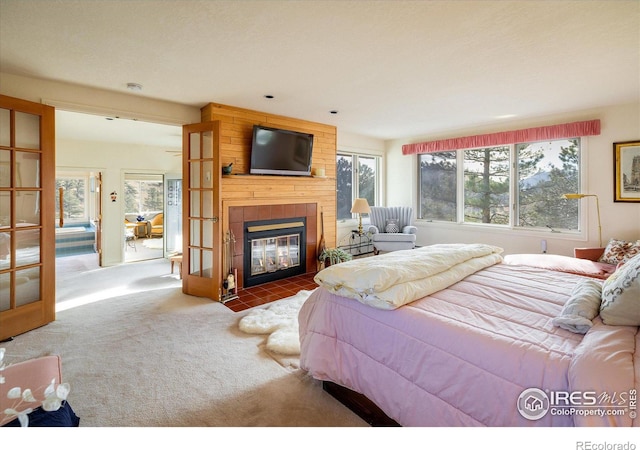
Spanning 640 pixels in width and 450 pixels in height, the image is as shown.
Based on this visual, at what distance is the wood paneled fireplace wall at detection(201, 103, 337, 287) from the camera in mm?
3984

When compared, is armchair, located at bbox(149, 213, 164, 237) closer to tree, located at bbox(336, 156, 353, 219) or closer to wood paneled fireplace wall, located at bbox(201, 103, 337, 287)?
tree, located at bbox(336, 156, 353, 219)

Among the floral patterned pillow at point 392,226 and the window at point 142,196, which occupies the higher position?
the window at point 142,196

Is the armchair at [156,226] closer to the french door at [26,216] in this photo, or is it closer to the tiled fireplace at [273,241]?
the tiled fireplace at [273,241]

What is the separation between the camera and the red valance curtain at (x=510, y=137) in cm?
417

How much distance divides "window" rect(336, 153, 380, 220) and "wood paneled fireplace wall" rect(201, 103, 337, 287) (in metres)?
0.71

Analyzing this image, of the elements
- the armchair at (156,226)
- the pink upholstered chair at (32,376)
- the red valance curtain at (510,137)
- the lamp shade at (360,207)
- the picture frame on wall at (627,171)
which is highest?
the red valance curtain at (510,137)

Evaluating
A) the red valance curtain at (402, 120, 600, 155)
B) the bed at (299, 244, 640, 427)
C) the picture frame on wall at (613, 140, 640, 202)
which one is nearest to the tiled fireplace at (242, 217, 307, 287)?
the bed at (299, 244, 640, 427)

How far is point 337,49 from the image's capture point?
7.97ft

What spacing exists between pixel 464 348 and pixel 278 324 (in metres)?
1.99

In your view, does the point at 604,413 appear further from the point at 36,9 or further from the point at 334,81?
the point at 36,9

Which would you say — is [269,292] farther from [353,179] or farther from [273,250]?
[353,179]

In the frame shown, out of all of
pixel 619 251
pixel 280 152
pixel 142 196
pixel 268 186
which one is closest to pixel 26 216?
pixel 268 186

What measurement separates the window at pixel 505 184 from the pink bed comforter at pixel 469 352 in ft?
10.2

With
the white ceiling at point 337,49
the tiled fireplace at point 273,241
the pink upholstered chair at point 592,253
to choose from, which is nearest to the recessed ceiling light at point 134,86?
the white ceiling at point 337,49
